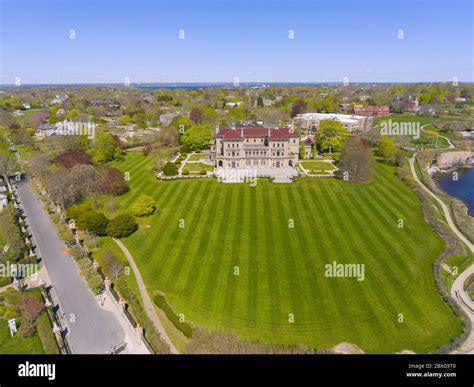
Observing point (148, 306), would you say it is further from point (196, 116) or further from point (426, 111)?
point (426, 111)

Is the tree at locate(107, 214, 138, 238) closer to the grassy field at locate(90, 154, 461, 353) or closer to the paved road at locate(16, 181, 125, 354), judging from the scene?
the grassy field at locate(90, 154, 461, 353)

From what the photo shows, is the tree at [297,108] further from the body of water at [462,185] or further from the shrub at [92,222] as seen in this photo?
the shrub at [92,222]

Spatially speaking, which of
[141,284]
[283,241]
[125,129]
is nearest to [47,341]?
[141,284]

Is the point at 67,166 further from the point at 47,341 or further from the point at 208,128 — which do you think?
the point at 47,341

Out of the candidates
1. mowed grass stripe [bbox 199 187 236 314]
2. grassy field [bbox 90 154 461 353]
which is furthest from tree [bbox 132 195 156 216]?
mowed grass stripe [bbox 199 187 236 314]

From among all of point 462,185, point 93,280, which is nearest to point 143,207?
point 93,280

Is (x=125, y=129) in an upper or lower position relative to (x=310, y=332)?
upper
